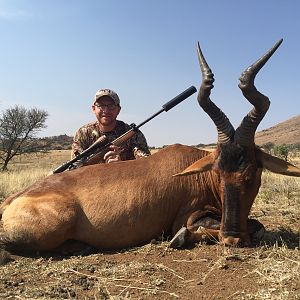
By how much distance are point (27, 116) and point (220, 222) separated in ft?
109

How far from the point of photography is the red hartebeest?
5309 mm

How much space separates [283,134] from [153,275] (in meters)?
105

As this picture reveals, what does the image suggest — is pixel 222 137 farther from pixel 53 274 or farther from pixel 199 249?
pixel 53 274

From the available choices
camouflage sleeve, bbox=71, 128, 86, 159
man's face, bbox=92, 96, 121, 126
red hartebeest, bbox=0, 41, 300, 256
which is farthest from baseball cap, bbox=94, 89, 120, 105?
red hartebeest, bbox=0, 41, 300, 256

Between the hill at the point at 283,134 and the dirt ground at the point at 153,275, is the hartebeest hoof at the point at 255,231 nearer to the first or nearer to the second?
the dirt ground at the point at 153,275

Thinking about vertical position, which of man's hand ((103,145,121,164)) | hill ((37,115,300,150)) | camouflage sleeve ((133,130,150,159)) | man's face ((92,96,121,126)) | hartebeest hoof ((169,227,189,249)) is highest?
hill ((37,115,300,150))

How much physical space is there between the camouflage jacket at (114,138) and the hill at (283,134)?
8162 centimetres

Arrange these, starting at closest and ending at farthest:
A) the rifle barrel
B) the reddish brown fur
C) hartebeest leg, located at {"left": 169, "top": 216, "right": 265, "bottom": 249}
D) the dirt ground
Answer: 1. the dirt ground
2. hartebeest leg, located at {"left": 169, "top": 216, "right": 265, "bottom": 249}
3. the reddish brown fur
4. the rifle barrel

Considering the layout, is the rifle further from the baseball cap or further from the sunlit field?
the sunlit field

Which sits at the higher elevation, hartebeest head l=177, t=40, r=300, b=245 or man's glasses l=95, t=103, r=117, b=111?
man's glasses l=95, t=103, r=117, b=111

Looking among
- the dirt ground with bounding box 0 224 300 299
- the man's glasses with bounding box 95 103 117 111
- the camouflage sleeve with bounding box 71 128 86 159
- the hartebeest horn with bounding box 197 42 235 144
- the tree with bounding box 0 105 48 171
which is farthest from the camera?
the tree with bounding box 0 105 48 171

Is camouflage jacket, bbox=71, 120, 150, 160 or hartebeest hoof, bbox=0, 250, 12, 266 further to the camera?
camouflage jacket, bbox=71, 120, 150, 160

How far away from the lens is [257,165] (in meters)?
5.42

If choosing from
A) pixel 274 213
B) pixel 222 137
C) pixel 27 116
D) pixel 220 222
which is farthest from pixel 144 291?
pixel 27 116
